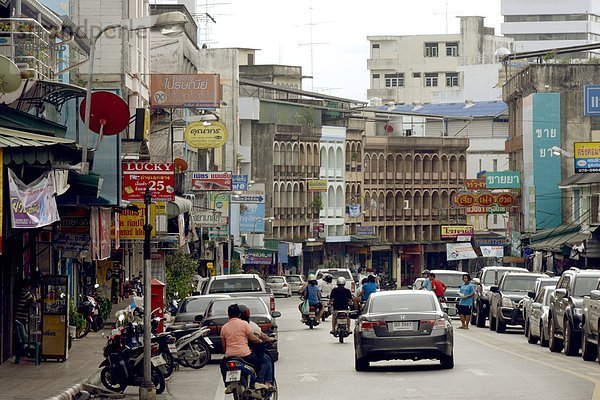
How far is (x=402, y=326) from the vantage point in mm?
25547

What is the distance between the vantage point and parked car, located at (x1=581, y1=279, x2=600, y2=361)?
26984 mm

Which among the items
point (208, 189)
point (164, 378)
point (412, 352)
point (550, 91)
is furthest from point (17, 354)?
point (550, 91)

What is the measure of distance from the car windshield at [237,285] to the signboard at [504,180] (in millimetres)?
47635

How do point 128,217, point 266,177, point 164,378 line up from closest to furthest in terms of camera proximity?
point 164,378
point 128,217
point 266,177

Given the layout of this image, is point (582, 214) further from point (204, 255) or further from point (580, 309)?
point (580, 309)

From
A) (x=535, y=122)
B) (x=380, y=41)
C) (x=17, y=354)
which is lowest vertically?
(x=17, y=354)

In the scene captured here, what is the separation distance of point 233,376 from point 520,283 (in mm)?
25662

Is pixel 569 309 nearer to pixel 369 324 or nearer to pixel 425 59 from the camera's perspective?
pixel 369 324

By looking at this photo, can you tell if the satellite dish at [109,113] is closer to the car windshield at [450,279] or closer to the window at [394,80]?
the car windshield at [450,279]

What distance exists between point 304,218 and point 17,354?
8432cm

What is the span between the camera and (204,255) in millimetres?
81875

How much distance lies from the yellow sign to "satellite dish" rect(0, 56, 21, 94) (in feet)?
122

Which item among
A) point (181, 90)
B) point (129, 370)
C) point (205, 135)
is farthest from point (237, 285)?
point (205, 135)

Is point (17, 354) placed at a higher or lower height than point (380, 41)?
lower
